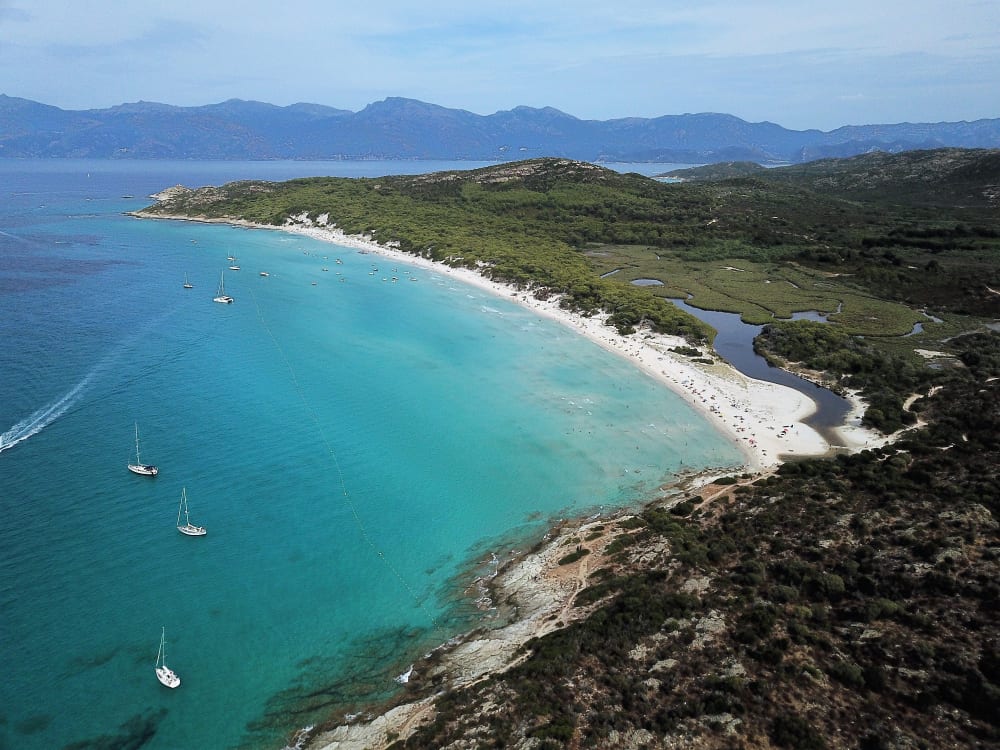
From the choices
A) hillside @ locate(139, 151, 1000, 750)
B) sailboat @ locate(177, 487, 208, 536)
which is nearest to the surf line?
hillside @ locate(139, 151, 1000, 750)

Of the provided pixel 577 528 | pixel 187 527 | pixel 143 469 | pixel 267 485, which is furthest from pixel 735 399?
pixel 143 469

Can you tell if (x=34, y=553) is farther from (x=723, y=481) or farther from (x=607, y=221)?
(x=607, y=221)

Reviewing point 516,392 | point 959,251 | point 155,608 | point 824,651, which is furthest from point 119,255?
point 959,251

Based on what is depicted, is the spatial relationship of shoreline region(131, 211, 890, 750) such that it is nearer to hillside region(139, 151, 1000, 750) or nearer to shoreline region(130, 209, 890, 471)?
shoreline region(130, 209, 890, 471)

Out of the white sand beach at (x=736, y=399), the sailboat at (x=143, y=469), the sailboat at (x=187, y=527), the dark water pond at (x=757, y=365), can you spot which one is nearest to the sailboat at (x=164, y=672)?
the sailboat at (x=187, y=527)

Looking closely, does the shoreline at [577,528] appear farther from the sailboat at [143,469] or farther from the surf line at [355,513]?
the sailboat at [143,469]

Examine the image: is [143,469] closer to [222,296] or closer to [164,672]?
[164,672]
